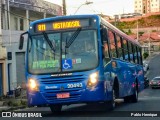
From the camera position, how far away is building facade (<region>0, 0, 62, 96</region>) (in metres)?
34.3

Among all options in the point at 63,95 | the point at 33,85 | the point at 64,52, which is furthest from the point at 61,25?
the point at 63,95

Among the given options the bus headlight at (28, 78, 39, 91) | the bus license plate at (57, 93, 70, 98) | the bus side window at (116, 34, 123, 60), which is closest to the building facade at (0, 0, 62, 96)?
the bus side window at (116, 34, 123, 60)

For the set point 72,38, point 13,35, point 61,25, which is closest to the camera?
point 72,38

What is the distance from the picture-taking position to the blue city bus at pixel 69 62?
1436cm

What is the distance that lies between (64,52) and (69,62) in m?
0.39

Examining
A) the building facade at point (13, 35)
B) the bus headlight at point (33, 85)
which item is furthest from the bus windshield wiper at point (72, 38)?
the building facade at point (13, 35)

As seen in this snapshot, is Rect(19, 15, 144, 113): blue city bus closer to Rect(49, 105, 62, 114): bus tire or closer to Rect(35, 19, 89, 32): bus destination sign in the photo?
Rect(35, 19, 89, 32): bus destination sign

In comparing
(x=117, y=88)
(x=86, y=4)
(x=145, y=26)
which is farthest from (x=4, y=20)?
(x=145, y=26)

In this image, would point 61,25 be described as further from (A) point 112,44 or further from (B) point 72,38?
(A) point 112,44

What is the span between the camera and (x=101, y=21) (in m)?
15.5

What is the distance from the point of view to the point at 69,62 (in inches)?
572

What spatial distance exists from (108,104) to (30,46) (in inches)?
130

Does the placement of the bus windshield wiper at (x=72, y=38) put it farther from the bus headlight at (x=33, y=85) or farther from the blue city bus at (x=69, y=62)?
the bus headlight at (x=33, y=85)

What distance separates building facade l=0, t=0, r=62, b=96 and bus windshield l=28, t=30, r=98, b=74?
19.3m
